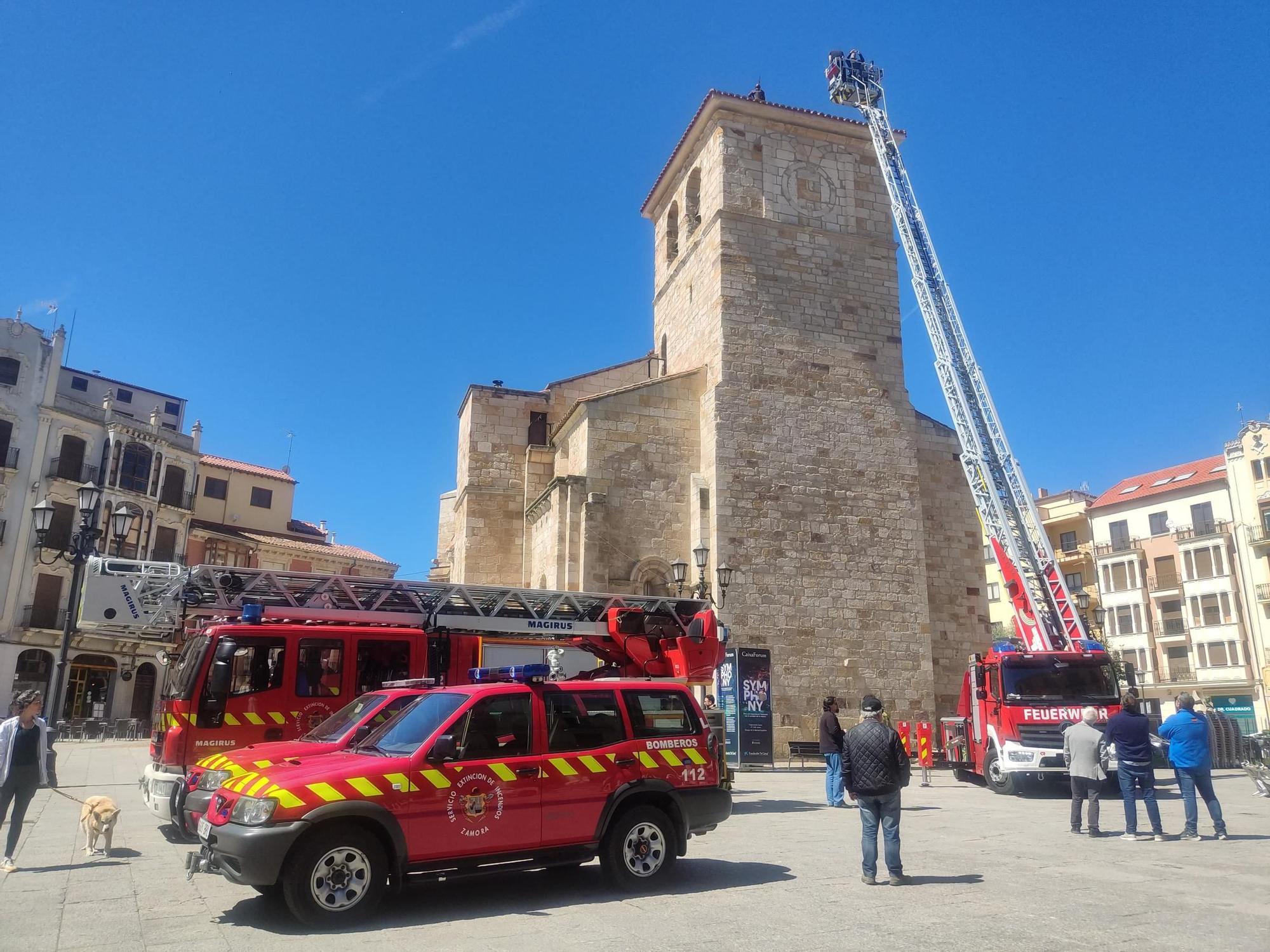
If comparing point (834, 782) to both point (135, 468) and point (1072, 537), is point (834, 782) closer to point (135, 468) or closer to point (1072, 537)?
point (135, 468)

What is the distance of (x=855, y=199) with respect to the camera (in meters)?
23.8

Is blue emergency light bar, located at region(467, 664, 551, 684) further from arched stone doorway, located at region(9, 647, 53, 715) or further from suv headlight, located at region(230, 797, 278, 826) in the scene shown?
arched stone doorway, located at region(9, 647, 53, 715)

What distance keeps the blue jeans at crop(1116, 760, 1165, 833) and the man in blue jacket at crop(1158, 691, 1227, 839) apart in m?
0.28

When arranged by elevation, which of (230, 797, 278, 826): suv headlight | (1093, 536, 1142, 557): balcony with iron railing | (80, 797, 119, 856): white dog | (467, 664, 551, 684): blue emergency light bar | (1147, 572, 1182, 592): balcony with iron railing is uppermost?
(1093, 536, 1142, 557): balcony with iron railing

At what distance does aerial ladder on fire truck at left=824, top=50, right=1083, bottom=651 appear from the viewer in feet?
60.4

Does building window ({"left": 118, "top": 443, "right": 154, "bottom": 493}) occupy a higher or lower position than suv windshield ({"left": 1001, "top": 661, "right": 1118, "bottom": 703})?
higher

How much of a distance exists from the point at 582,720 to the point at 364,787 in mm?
1771

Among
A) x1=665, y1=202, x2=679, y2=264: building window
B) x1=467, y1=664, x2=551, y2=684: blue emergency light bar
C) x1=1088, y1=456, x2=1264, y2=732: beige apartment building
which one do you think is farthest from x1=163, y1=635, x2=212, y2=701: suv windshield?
x1=1088, y1=456, x2=1264, y2=732: beige apartment building

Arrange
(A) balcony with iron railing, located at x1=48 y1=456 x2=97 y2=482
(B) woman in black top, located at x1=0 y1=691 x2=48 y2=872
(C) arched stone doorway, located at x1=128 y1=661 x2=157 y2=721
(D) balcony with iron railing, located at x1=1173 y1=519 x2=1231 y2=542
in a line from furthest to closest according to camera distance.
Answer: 1. (D) balcony with iron railing, located at x1=1173 y1=519 x2=1231 y2=542
2. (C) arched stone doorway, located at x1=128 y1=661 x2=157 y2=721
3. (A) balcony with iron railing, located at x1=48 y1=456 x2=97 y2=482
4. (B) woman in black top, located at x1=0 y1=691 x2=48 y2=872

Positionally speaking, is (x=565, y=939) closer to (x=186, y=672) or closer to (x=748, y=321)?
(x=186, y=672)

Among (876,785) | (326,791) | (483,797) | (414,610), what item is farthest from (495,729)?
(414,610)

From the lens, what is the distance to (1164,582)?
42250 millimetres

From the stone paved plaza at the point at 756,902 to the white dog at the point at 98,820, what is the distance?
0.18 metres

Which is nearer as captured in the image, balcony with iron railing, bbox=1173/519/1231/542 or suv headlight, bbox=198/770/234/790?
suv headlight, bbox=198/770/234/790
